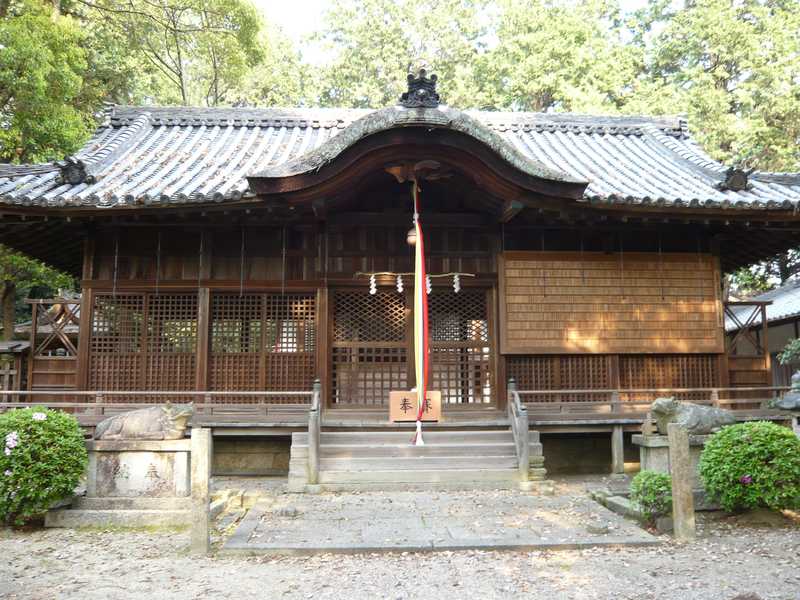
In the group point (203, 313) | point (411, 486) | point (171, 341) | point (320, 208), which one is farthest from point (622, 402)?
point (171, 341)

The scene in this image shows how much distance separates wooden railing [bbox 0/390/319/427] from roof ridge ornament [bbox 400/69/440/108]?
494cm

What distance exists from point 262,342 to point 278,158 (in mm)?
4421

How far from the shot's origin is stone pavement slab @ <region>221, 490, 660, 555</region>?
6.17m

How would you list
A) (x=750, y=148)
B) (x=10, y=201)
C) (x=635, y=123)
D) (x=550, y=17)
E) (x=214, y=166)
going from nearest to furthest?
(x=10, y=201) < (x=214, y=166) < (x=635, y=123) < (x=750, y=148) < (x=550, y=17)

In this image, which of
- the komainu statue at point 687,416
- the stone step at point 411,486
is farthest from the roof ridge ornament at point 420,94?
the stone step at point 411,486

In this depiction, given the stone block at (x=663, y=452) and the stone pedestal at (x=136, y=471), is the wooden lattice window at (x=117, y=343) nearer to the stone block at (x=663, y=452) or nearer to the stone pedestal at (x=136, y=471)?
the stone pedestal at (x=136, y=471)

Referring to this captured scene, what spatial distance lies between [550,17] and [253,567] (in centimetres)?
3005

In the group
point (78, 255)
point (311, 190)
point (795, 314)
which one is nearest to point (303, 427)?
point (311, 190)

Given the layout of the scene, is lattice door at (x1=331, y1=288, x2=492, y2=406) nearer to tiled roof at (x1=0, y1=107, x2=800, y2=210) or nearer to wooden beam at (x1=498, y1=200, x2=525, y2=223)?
wooden beam at (x1=498, y1=200, x2=525, y2=223)

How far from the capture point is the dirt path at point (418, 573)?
5.06 m

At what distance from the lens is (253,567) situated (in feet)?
18.8

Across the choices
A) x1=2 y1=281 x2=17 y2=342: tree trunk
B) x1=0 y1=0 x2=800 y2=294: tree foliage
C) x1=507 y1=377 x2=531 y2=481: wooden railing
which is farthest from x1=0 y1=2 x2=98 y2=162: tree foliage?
x1=507 y1=377 x2=531 y2=481: wooden railing

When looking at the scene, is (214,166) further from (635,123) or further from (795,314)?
(795,314)

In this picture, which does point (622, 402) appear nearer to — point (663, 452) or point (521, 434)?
point (521, 434)
